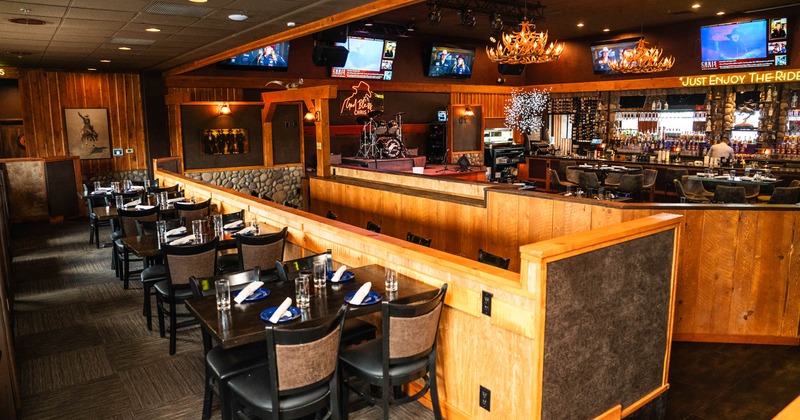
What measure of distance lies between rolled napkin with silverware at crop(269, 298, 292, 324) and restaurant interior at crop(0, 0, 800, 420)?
0.03 meters

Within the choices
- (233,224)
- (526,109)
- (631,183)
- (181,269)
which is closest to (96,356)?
(181,269)

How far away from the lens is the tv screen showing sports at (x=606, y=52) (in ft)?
48.8

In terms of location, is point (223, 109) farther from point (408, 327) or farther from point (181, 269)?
point (408, 327)

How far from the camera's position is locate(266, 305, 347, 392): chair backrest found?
2781 mm

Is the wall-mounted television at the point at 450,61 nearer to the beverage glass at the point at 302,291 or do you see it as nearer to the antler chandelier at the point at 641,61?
the antler chandelier at the point at 641,61

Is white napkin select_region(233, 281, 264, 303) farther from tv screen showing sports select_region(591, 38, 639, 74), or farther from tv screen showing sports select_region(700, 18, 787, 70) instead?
tv screen showing sports select_region(591, 38, 639, 74)

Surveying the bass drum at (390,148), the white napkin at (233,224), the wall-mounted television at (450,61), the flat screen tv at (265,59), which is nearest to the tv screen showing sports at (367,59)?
the wall-mounted television at (450,61)

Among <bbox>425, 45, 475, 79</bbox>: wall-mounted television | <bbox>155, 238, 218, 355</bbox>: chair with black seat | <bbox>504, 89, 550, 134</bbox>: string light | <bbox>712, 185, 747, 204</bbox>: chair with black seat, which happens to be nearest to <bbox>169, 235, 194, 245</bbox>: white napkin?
<bbox>155, 238, 218, 355</bbox>: chair with black seat

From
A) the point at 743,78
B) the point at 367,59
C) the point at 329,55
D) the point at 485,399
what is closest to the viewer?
the point at 485,399

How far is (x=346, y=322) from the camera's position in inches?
157

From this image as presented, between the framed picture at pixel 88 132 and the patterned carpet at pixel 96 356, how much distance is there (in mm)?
5445

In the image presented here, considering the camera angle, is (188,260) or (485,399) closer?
(485,399)

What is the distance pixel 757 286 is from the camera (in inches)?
197

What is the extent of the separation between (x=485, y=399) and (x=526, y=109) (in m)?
15.1
